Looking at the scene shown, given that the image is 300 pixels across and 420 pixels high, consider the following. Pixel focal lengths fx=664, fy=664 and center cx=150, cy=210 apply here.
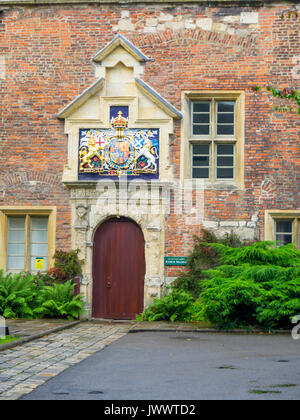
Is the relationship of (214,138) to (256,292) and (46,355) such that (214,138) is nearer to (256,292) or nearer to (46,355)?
(256,292)

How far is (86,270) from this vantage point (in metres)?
15.6

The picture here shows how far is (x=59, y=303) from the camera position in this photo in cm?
1475

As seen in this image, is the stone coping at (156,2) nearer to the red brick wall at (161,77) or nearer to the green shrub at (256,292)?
the red brick wall at (161,77)

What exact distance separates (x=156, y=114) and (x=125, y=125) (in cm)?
78

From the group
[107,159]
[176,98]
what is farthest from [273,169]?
[107,159]

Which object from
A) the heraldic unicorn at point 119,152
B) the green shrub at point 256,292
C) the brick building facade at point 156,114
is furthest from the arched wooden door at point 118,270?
the green shrub at point 256,292

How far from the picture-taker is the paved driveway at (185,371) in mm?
6367

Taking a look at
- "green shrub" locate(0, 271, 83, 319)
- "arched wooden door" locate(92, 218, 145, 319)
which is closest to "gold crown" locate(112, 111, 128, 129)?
"arched wooden door" locate(92, 218, 145, 319)

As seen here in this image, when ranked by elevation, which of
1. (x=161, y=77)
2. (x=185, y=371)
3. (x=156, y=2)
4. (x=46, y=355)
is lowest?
(x=46, y=355)

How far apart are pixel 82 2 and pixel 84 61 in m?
1.43

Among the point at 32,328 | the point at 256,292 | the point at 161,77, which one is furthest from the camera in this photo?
the point at 161,77

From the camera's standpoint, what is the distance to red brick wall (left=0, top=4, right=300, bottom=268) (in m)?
15.5

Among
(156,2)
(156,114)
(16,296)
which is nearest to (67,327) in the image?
(16,296)

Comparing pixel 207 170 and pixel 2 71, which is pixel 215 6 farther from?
pixel 2 71
